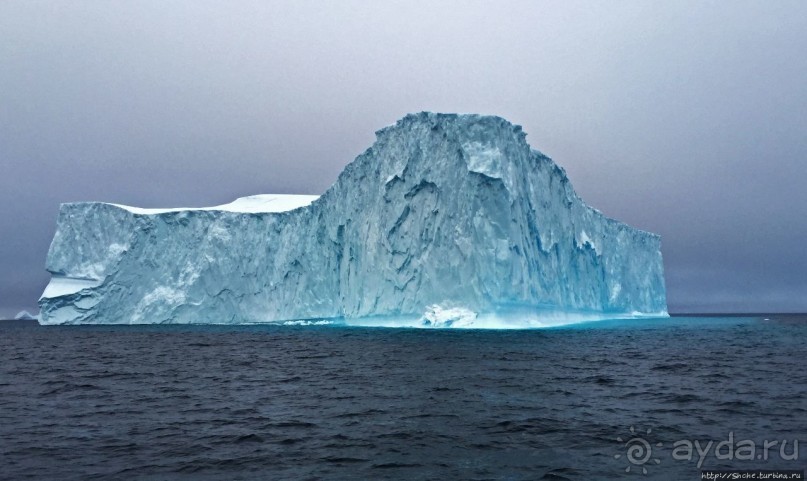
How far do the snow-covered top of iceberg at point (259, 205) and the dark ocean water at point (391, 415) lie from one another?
73.0 ft

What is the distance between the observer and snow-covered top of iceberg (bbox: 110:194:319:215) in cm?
3933

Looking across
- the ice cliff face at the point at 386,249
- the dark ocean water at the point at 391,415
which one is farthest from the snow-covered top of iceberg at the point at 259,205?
the dark ocean water at the point at 391,415

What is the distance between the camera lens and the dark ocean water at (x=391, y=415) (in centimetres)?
677

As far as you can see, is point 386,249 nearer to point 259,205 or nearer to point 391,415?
point 259,205

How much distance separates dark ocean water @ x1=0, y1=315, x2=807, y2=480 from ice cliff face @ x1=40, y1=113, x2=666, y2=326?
1230cm

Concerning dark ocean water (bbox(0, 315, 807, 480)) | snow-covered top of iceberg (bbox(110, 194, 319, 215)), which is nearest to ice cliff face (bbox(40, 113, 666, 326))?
snow-covered top of iceberg (bbox(110, 194, 319, 215))

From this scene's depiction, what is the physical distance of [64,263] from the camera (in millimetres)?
39656

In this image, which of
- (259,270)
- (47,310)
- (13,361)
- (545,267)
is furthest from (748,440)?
(47,310)

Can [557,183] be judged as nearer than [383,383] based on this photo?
No

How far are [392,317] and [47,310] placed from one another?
25508 millimetres

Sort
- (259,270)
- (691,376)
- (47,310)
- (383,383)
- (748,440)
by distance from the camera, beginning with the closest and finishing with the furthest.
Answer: (748,440)
(383,383)
(691,376)
(259,270)
(47,310)

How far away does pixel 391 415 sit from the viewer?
31.2 ft

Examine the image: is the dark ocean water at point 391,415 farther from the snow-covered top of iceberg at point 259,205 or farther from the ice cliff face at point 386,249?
the snow-covered top of iceberg at point 259,205

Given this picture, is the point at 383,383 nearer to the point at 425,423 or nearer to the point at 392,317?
the point at 425,423
